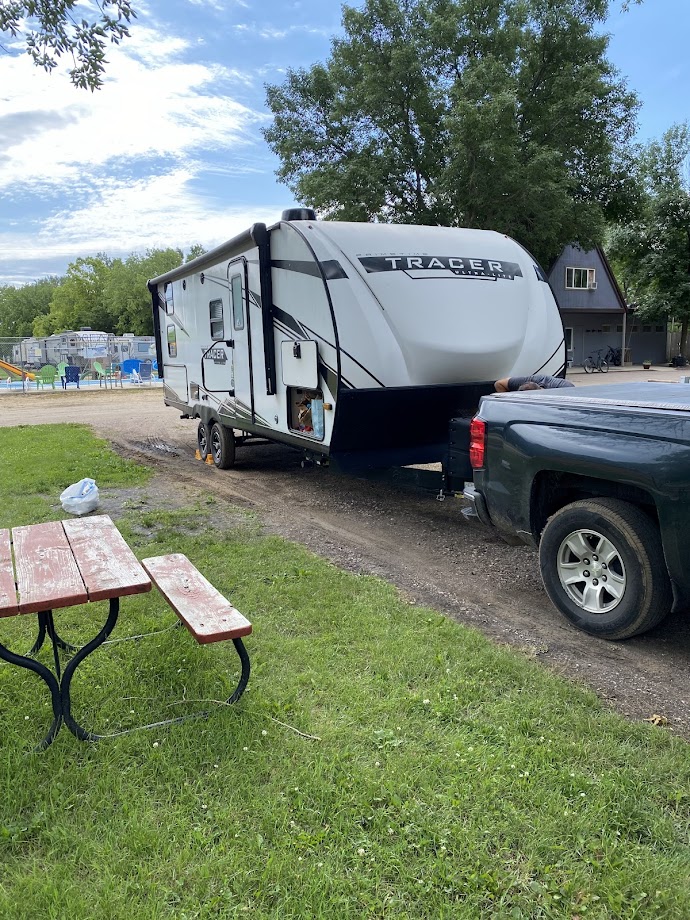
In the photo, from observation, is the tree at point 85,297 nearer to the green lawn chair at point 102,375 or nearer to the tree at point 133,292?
the tree at point 133,292

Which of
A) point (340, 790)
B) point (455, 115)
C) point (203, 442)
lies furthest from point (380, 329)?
point (455, 115)

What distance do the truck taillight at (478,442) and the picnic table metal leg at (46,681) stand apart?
2955 mm

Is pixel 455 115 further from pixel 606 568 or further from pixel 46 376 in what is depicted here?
pixel 606 568

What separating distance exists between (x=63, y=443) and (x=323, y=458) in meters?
6.77

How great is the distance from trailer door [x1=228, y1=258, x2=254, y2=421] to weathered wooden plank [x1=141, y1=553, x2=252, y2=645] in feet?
13.9

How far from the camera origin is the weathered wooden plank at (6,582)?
276cm

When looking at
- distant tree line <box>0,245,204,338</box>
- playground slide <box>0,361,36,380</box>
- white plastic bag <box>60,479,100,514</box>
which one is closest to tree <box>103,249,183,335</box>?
distant tree line <box>0,245,204,338</box>

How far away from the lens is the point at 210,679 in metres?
3.49

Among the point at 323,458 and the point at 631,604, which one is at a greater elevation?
the point at 323,458

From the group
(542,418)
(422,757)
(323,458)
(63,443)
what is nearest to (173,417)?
(63,443)

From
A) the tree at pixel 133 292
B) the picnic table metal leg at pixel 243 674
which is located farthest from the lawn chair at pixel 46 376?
the tree at pixel 133 292

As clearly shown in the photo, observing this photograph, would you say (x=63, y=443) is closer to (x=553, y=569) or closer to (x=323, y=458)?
(x=323, y=458)

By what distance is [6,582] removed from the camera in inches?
120

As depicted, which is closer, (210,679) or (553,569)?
(210,679)
